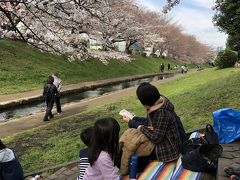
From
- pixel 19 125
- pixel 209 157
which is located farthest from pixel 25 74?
pixel 209 157

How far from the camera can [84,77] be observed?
2752 centimetres

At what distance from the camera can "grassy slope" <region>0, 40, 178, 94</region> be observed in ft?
69.1

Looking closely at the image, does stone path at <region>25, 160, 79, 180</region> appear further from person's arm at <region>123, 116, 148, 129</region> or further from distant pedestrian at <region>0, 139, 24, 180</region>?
person's arm at <region>123, 116, 148, 129</region>

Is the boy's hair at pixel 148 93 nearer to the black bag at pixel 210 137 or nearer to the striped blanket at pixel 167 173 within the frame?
the striped blanket at pixel 167 173

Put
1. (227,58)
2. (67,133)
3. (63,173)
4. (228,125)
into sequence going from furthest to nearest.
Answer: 1. (227,58)
2. (67,133)
3. (63,173)
4. (228,125)

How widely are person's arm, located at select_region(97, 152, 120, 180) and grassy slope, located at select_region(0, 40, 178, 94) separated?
16.0 m

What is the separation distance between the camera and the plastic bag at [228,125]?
18.3 ft

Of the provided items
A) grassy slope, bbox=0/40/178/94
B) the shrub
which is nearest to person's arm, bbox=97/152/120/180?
grassy slope, bbox=0/40/178/94

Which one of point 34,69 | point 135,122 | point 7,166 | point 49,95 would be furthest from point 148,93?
point 34,69

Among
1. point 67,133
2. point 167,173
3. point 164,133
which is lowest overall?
point 67,133

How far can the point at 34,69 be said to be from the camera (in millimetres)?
24203

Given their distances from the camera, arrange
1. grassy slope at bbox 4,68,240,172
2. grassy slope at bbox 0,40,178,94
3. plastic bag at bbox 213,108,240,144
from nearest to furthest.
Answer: plastic bag at bbox 213,108,240,144, grassy slope at bbox 4,68,240,172, grassy slope at bbox 0,40,178,94

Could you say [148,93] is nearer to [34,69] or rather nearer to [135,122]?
[135,122]

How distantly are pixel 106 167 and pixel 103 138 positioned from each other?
30 centimetres
